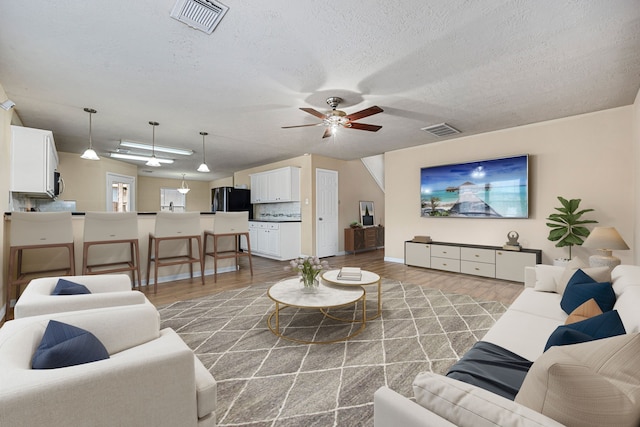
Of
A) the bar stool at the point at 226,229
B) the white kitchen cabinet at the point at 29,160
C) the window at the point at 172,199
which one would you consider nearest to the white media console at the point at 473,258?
the bar stool at the point at 226,229

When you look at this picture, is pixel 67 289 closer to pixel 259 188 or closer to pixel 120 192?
pixel 259 188

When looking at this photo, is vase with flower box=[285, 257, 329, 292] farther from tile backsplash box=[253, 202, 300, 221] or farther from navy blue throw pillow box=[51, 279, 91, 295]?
tile backsplash box=[253, 202, 300, 221]

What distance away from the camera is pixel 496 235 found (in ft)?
14.8

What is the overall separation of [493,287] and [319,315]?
106 inches

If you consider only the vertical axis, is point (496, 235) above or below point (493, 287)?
above

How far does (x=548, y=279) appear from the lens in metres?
2.50

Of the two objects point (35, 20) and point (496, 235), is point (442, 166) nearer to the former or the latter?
point (496, 235)

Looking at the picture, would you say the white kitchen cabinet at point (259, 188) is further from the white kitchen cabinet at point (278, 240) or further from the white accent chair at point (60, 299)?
the white accent chair at point (60, 299)

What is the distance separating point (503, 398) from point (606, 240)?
10.6 feet

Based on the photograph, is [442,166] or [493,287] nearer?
[493,287]

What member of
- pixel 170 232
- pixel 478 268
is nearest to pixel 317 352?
Answer: pixel 170 232

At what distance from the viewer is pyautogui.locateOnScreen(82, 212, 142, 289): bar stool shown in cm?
337

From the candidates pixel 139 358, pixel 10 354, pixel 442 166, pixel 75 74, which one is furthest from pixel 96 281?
pixel 442 166

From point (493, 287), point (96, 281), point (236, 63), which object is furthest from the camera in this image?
point (493, 287)
